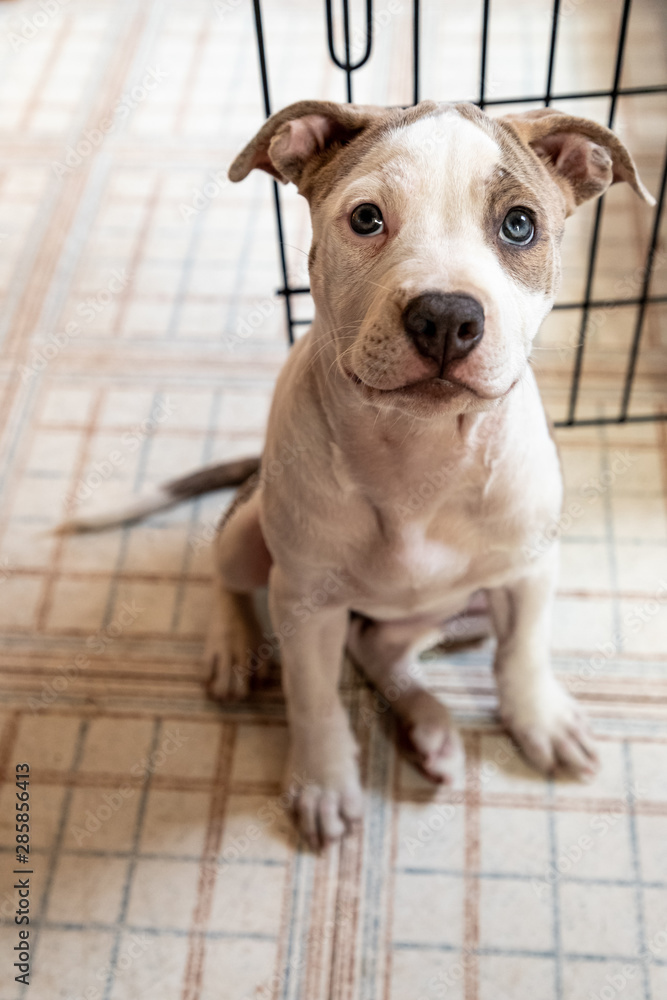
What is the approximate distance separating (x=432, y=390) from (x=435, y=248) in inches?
7.1

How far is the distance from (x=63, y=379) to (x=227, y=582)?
1.03 metres

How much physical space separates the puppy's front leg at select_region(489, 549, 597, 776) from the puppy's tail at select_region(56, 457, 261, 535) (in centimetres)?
79

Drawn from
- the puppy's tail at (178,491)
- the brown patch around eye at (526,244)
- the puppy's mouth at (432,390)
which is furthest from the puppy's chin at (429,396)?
the puppy's tail at (178,491)

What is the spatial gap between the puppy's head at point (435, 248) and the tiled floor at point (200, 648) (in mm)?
1052

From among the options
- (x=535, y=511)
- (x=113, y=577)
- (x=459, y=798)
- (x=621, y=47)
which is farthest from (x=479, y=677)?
(x=621, y=47)

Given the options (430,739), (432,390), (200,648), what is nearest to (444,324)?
(432,390)

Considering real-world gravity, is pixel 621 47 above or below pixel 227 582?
above

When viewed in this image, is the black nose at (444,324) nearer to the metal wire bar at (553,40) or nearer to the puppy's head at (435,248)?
the puppy's head at (435,248)

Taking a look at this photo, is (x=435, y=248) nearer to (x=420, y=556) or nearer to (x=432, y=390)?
(x=432, y=390)

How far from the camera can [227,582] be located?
6.81 feet

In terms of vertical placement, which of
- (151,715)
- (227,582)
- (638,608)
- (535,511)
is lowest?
(151,715)

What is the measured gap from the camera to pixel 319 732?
1.89m

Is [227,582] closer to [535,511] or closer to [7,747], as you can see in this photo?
[7,747]

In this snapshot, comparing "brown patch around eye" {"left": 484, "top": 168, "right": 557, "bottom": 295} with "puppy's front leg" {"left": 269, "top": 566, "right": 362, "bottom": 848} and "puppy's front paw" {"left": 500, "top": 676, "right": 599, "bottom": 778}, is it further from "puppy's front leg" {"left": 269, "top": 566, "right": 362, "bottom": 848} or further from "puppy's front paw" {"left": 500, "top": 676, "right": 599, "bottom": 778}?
"puppy's front paw" {"left": 500, "top": 676, "right": 599, "bottom": 778}
